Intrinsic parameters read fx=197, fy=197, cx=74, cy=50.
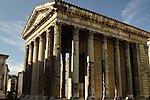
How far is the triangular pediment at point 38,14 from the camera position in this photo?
50.2ft

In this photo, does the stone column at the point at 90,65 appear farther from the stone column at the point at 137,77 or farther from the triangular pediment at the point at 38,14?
the stone column at the point at 137,77

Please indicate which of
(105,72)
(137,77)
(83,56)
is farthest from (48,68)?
(137,77)

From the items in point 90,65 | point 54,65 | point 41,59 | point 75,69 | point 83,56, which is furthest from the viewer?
point 83,56

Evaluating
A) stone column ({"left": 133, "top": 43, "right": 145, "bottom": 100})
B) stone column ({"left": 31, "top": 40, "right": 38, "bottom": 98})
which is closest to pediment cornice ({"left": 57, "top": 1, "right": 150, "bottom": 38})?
stone column ({"left": 133, "top": 43, "right": 145, "bottom": 100})

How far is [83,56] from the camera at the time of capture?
1916cm

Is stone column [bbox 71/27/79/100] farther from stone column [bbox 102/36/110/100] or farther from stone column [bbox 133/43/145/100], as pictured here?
stone column [bbox 133/43/145/100]

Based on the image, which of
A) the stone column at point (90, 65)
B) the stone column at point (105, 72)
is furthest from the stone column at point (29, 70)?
the stone column at point (105, 72)

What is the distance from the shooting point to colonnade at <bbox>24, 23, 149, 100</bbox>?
45.8 ft

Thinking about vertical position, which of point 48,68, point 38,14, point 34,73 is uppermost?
point 38,14

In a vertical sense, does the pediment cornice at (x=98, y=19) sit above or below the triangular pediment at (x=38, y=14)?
below

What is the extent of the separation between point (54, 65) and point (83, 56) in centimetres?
582

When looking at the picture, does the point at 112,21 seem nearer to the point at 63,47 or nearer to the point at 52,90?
the point at 63,47

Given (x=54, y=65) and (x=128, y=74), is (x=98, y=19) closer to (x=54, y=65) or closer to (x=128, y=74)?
(x=54, y=65)

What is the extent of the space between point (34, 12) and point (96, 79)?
8.24 meters
